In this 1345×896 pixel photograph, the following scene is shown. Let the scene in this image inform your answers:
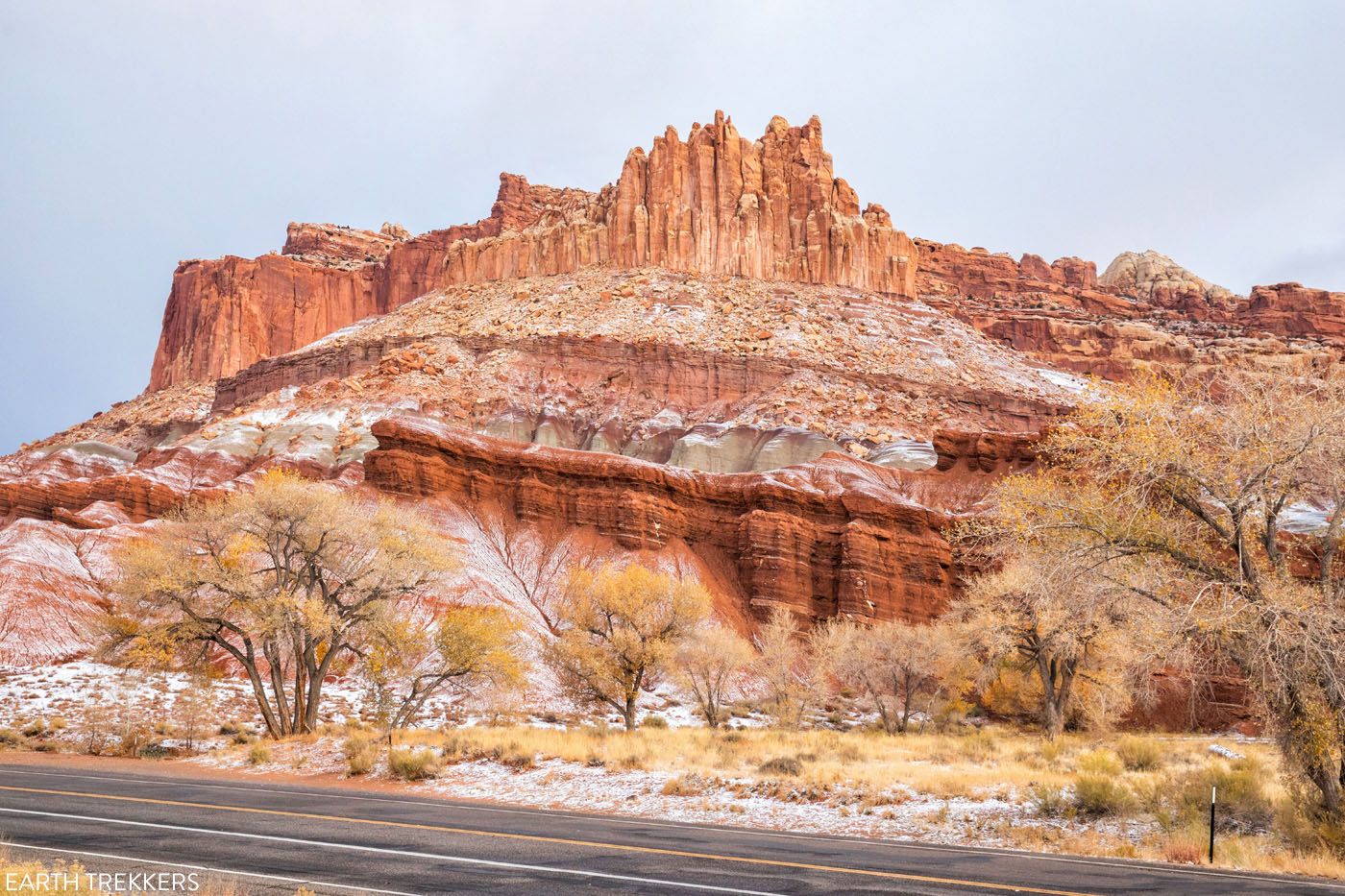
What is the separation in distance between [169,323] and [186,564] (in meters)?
154

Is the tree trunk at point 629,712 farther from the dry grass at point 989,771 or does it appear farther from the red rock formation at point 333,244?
the red rock formation at point 333,244

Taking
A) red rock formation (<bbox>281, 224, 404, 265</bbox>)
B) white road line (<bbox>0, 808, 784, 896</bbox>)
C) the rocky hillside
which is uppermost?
red rock formation (<bbox>281, 224, 404, 265</bbox>)

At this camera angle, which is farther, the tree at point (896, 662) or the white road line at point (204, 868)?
the tree at point (896, 662)

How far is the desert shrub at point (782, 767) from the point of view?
1927 centimetres

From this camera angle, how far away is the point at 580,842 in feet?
39.4

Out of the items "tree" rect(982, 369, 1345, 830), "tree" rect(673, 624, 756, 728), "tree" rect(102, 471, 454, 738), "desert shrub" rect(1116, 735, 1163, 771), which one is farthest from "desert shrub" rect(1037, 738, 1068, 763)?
"tree" rect(102, 471, 454, 738)

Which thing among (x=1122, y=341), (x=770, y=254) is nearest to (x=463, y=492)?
(x=770, y=254)

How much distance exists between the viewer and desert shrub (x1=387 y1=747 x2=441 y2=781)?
785 inches

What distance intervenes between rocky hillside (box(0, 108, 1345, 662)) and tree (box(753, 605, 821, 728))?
23.3 ft

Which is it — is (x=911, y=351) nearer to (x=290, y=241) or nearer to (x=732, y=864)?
(x=732, y=864)

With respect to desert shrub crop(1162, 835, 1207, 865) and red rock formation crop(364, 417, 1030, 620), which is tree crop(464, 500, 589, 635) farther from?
desert shrub crop(1162, 835, 1207, 865)

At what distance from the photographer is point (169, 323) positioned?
16025 centimetres

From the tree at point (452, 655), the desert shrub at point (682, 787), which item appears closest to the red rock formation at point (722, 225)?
the tree at point (452, 655)

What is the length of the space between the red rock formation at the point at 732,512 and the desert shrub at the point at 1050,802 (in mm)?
39268
